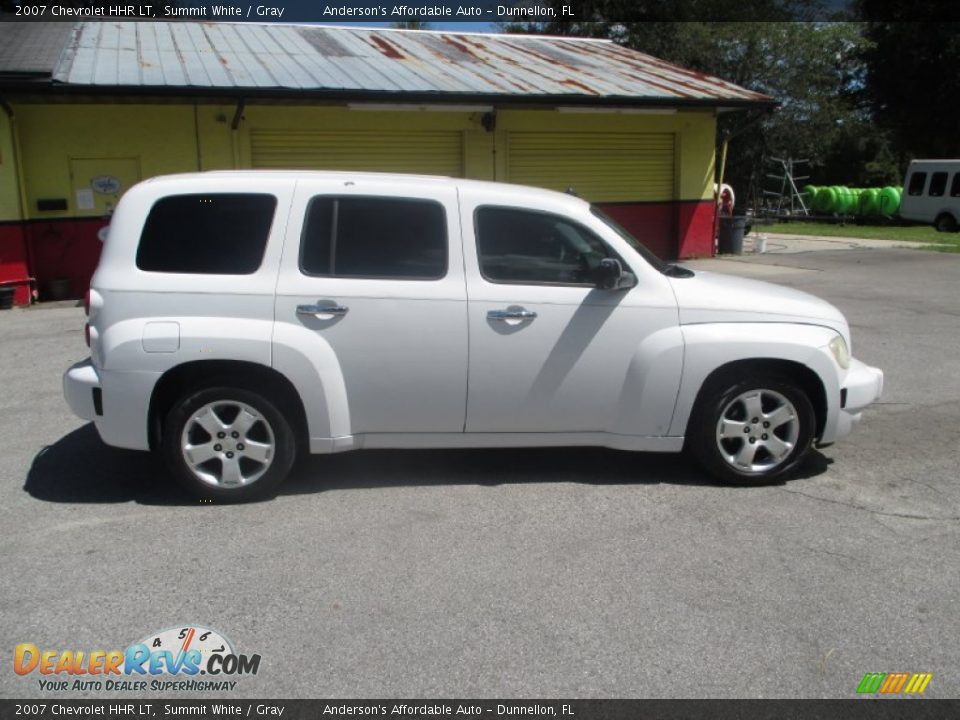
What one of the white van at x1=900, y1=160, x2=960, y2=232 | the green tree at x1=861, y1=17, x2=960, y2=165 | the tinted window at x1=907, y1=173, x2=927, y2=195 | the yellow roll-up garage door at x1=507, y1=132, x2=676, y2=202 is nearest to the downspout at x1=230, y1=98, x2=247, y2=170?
the yellow roll-up garage door at x1=507, y1=132, x2=676, y2=202

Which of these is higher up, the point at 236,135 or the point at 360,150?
the point at 236,135

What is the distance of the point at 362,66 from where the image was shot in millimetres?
15953

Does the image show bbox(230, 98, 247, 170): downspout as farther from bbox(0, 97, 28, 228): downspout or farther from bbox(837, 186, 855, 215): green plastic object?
bbox(837, 186, 855, 215): green plastic object

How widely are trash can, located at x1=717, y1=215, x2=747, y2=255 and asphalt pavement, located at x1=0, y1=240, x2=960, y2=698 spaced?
14719 millimetres

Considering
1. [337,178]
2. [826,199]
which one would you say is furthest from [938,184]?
[337,178]

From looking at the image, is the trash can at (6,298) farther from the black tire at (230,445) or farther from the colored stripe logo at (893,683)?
the colored stripe logo at (893,683)

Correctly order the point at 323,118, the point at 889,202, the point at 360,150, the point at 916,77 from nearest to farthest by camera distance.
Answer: the point at 323,118, the point at 360,150, the point at 889,202, the point at 916,77

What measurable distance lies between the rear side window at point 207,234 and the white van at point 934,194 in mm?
29884

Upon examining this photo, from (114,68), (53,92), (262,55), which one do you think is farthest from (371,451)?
(262,55)

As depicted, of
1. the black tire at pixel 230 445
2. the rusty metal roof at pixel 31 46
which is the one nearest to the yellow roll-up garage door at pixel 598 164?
the rusty metal roof at pixel 31 46

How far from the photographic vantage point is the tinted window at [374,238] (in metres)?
4.96

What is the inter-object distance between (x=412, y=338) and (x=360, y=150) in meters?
11.9
